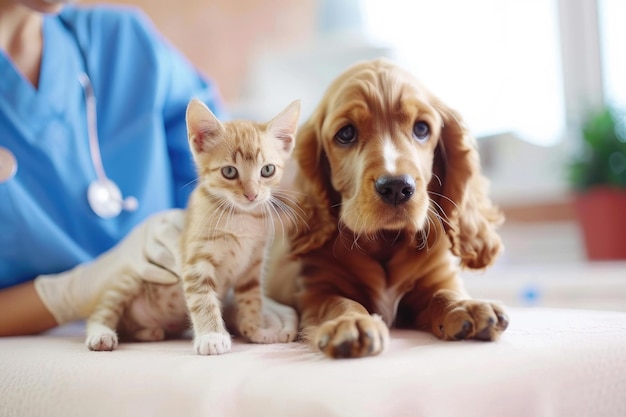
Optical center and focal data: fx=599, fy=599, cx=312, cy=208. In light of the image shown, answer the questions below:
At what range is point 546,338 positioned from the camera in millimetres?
847

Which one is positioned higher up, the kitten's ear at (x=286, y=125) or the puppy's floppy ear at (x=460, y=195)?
the kitten's ear at (x=286, y=125)

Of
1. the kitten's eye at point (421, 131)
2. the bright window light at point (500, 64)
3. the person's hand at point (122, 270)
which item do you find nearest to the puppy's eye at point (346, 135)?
the kitten's eye at point (421, 131)

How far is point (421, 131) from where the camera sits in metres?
1.05

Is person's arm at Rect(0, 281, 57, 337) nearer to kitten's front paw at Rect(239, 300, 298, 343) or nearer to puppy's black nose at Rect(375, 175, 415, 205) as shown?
kitten's front paw at Rect(239, 300, 298, 343)

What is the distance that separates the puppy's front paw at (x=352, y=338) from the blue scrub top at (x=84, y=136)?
0.80m

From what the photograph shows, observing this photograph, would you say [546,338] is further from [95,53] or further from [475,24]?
[475,24]

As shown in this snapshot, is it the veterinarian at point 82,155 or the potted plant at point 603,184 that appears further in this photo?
the potted plant at point 603,184

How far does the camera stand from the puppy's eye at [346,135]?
1036 mm

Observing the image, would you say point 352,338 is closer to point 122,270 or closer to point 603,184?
point 122,270

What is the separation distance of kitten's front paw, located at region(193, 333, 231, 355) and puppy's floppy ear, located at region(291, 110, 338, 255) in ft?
0.92

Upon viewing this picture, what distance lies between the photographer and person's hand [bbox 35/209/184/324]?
42.2 inches

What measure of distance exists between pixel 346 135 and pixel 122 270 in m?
0.49

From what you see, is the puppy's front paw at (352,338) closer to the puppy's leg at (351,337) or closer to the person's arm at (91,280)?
the puppy's leg at (351,337)

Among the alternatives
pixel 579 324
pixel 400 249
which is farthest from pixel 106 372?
pixel 579 324
